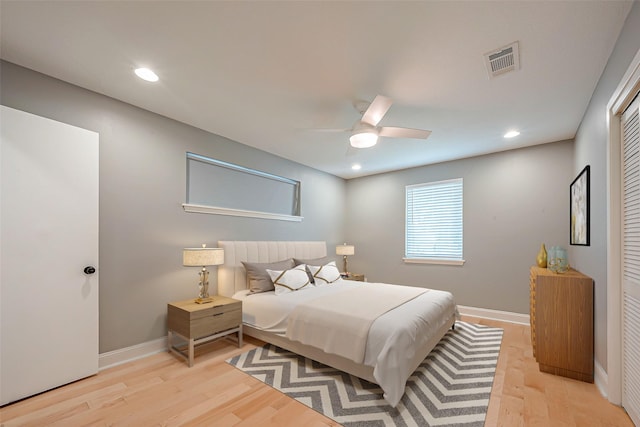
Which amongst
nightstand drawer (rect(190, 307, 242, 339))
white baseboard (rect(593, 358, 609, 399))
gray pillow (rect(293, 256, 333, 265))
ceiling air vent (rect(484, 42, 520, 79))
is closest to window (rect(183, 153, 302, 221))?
gray pillow (rect(293, 256, 333, 265))

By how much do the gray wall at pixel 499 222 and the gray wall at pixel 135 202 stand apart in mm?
3439

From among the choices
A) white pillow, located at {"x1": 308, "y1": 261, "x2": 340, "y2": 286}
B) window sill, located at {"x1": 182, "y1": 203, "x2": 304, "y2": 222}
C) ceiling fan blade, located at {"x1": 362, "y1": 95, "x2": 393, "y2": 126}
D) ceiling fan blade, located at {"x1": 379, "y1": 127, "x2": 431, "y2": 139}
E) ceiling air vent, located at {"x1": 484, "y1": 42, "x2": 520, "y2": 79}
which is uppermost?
ceiling air vent, located at {"x1": 484, "y1": 42, "x2": 520, "y2": 79}

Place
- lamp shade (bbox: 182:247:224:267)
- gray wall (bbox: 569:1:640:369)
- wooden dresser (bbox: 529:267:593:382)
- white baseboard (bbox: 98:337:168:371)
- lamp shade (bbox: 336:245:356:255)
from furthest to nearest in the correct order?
lamp shade (bbox: 336:245:356:255) < lamp shade (bbox: 182:247:224:267) < white baseboard (bbox: 98:337:168:371) < wooden dresser (bbox: 529:267:593:382) < gray wall (bbox: 569:1:640:369)

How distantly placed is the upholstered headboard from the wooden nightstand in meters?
0.37

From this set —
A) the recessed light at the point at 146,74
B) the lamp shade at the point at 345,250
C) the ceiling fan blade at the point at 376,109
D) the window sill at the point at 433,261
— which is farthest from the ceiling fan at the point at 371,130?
the lamp shade at the point at 345,250

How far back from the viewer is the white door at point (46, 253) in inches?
80.8

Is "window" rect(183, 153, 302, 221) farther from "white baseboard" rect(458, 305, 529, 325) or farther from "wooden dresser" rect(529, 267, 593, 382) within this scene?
"wooden dresser" rect(529, 267, 593, 382)

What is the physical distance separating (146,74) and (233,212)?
1.93 meters

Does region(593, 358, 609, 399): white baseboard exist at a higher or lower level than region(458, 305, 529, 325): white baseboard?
higher

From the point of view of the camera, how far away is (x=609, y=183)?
2.08 meters

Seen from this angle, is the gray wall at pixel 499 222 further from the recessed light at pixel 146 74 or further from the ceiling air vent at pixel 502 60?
the recessed light at pixel 146 74

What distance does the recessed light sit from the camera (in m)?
2.27

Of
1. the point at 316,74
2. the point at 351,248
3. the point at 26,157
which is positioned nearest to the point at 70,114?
the point at 26,157

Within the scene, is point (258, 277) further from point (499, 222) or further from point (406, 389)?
point (499, 222)
